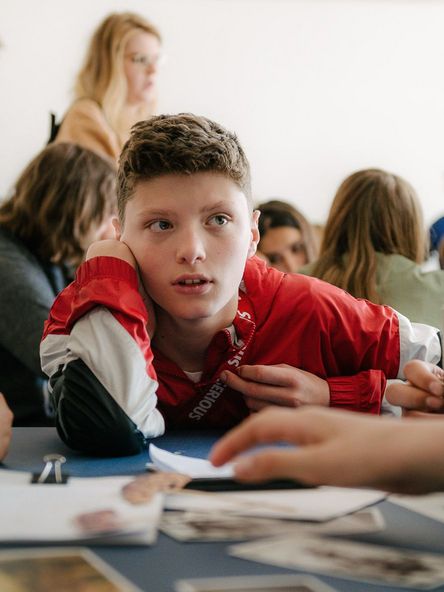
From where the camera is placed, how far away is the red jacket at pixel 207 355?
3.44 feet

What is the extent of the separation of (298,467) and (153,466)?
42 centimetres

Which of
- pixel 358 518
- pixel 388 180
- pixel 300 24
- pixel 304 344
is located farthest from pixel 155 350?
pixel 300 24

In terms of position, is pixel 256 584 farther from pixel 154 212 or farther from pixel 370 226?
pixel 370 226

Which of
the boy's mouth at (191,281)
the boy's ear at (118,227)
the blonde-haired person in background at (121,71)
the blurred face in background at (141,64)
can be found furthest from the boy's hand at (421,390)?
the blurred face in background at (141,64)

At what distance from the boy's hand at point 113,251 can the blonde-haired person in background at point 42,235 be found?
81cm

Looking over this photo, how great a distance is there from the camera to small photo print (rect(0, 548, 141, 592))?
489 mm

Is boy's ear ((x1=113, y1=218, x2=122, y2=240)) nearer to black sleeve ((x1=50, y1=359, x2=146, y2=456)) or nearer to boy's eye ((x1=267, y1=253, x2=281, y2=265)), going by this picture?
black sleeve ((x1=50, y1=359, x2=146, y2=456))

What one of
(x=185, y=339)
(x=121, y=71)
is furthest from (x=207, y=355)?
(x=121, y=71)

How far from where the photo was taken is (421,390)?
936 mm

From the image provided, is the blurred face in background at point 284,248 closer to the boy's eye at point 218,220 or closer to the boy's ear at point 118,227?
the boy's ear at point 118,227

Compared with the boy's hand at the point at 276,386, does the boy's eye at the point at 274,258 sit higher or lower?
lower

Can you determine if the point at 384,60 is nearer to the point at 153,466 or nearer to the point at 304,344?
the point at 304,344

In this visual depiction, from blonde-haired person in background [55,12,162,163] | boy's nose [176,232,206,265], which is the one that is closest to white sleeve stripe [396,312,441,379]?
boy's nose [176,232,206,265]

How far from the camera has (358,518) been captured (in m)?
0.65
